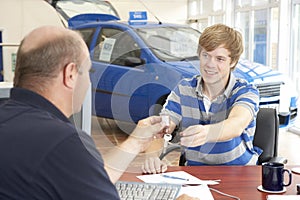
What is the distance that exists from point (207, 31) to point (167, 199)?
2.95ft

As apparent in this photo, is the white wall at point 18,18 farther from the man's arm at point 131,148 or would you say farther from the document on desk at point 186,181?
the document on desk at point 186,181

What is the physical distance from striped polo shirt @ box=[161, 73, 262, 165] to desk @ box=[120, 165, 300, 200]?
0.33 feet

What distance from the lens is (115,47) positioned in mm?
5805

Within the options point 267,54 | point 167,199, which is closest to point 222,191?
point 167,199

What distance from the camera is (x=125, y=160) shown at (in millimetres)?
1798

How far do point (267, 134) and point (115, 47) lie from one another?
368 cm

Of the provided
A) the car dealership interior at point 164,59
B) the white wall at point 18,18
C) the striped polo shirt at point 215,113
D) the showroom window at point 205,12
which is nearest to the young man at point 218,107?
the striped polo shirt at point 215,113

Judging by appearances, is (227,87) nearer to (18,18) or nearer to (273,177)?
(273,177)

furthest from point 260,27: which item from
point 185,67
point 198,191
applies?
point 198,191

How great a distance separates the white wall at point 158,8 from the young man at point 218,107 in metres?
8.22

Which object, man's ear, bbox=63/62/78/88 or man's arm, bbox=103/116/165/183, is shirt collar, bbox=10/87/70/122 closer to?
man's ear, bbox=63/62/78/88

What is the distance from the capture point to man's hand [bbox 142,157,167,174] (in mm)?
1948

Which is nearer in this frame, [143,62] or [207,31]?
[207,31]

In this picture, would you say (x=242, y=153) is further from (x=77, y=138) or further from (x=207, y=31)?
(x=77, y=138)
